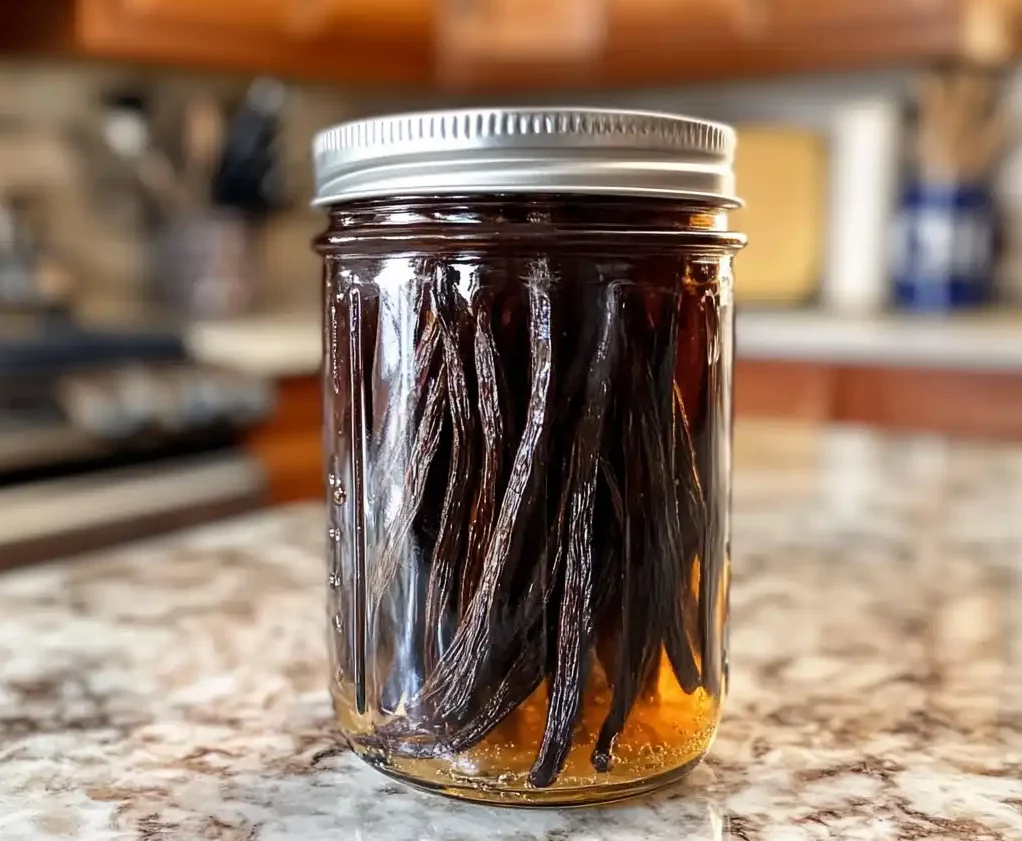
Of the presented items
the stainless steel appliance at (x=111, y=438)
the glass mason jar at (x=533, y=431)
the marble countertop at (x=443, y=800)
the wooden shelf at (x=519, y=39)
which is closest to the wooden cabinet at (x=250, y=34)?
the wooden shelf at (x=519, y=39)

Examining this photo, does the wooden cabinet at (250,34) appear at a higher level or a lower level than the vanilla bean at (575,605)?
higher

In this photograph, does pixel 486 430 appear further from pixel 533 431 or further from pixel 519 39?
pixel 519 39

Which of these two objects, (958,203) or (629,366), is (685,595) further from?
(958,203)

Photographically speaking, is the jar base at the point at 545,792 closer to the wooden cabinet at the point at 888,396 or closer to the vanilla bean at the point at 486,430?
the vanilla bean at the point at 486,430

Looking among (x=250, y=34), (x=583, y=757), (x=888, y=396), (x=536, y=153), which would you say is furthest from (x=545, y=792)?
(x=250, y=34)

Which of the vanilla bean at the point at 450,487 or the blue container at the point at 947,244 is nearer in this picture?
the vanilla bean at the point at 450,487

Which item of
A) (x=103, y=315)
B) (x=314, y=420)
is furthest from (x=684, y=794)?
(x=103, y=315)

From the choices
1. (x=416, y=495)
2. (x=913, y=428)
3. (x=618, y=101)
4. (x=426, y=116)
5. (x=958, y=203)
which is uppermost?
(x=618, y=101)
